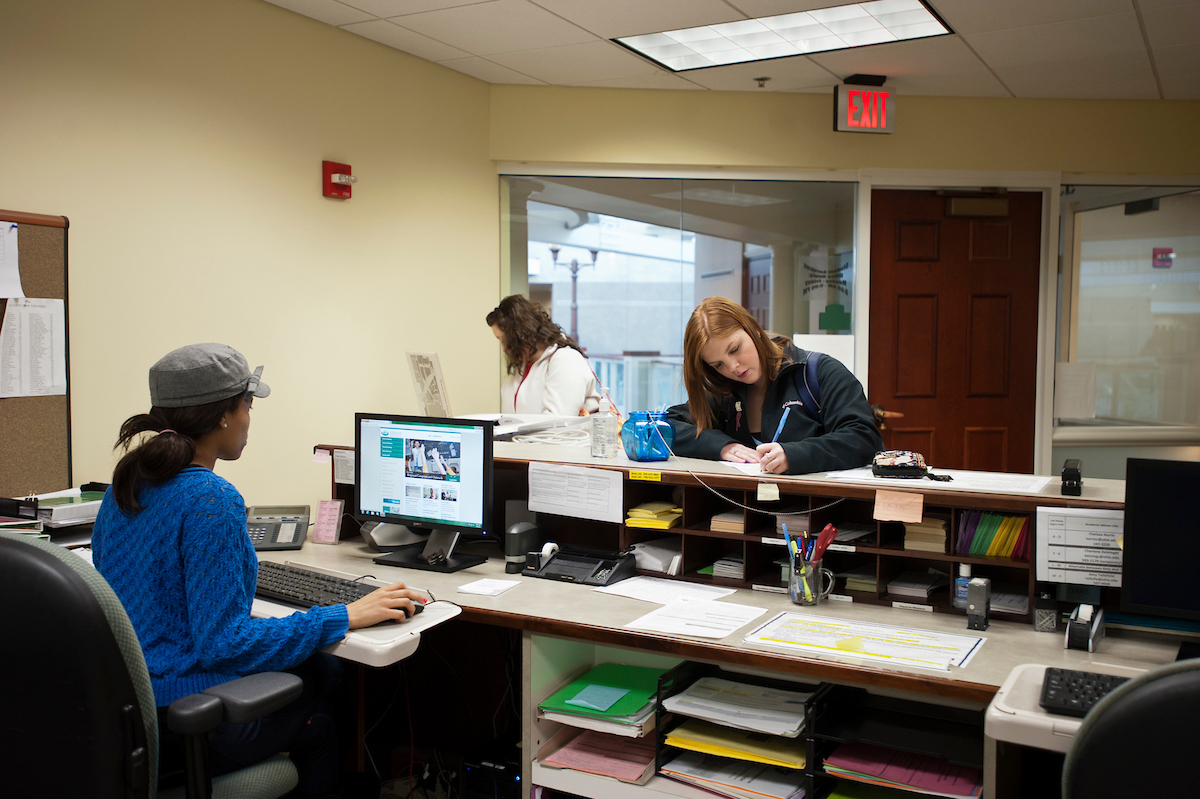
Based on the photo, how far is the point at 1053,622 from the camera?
1.78 meters

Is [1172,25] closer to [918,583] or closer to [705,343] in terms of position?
[705,343]

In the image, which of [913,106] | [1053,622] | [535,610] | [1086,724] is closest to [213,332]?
[535,610]

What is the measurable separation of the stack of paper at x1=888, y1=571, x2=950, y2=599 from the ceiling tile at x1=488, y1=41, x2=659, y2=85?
112 inches

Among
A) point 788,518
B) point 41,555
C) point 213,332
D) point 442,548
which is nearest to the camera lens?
point 41,555

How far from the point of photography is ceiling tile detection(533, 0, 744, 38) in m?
3.42

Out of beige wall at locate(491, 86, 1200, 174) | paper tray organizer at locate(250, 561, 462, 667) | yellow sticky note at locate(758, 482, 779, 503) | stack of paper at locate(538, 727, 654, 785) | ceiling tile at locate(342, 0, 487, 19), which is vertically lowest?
stack of paper at locate(538, 727, 654, 785)

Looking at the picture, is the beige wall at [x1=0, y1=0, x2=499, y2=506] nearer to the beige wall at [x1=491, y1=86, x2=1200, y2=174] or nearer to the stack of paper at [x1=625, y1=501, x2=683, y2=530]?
the beige wall at [x1=491, y1=86, x2=1200, y2=174]

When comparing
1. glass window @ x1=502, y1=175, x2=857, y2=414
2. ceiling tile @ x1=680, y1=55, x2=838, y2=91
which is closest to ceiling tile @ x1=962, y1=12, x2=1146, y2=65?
ceiling tile @ x1=680, y1=55, x2=838, y2=91

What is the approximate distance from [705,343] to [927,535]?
2.77ft

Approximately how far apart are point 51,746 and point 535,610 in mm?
959

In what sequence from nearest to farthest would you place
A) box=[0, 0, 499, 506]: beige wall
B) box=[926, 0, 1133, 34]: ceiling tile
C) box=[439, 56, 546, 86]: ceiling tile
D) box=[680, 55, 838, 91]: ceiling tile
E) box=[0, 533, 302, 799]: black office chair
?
box=[0, 533, 302, 799]: black office chair < box=[0, 0, 499, 506]: beige wall < box=[926, 0, 1133, 34]: ceiling tile < box=[680, 55, 838, 91]: ceiling tile < box=[439, 56, 546, 86]: ceiling tile

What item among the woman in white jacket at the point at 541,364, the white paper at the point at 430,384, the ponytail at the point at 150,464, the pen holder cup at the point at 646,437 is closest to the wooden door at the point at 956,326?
the woman in white jacket at the point at 541,364

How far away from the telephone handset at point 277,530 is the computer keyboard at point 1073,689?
2.03 metres

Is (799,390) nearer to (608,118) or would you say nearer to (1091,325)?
(608,118)
